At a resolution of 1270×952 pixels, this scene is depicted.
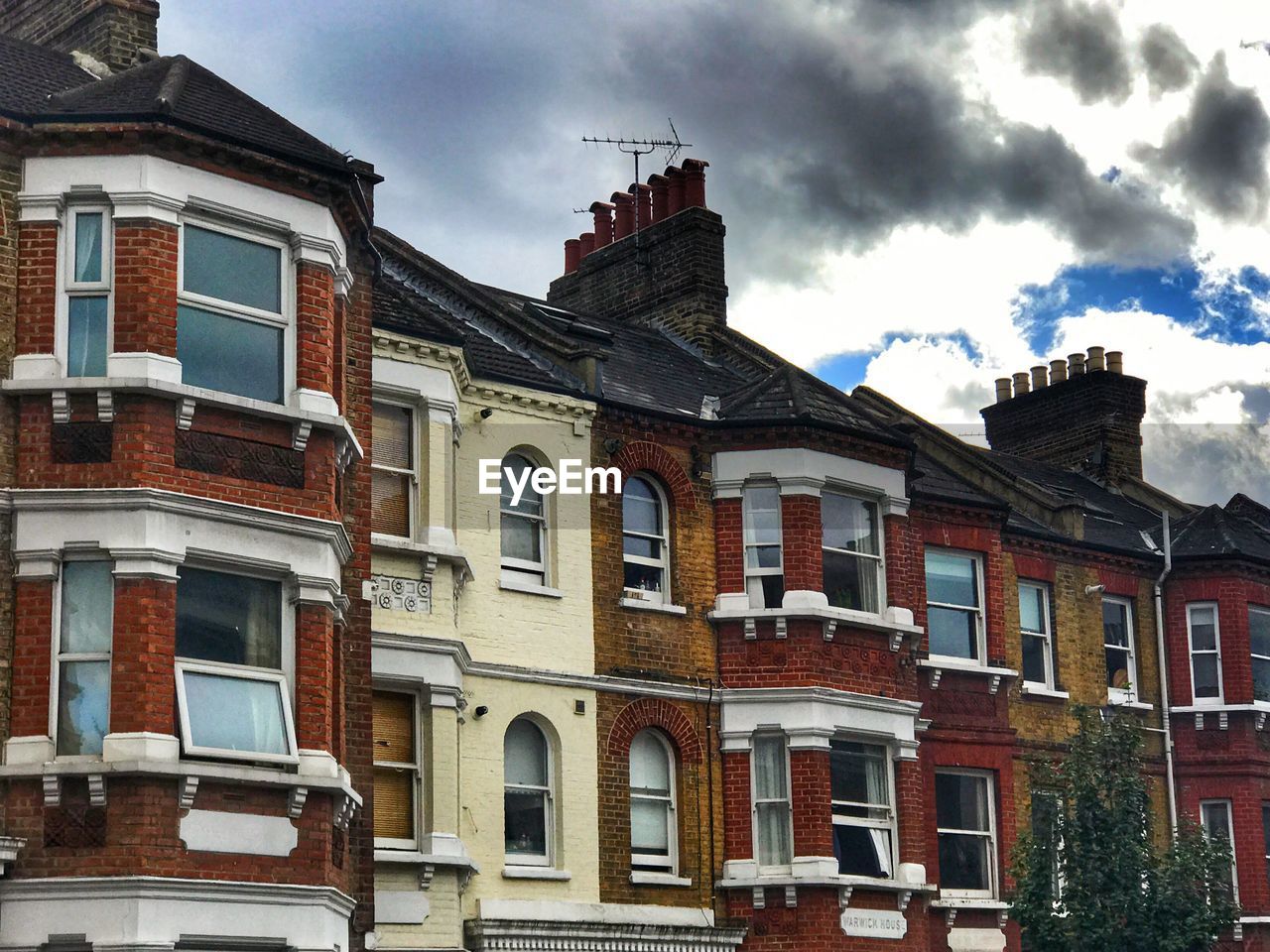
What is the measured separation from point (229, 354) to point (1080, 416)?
25.4m

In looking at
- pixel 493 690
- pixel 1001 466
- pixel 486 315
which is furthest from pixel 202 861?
pixel 1001 466

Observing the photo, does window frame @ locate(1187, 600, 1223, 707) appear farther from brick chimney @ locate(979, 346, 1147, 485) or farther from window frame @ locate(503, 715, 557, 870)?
window frame @ locate(503, 715, 557, 870)

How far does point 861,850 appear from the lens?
27.9m

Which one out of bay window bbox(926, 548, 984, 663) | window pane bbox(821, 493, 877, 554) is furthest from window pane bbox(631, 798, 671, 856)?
bay window bbox(926, 548, 984, 663)

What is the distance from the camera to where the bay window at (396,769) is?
2377 cm

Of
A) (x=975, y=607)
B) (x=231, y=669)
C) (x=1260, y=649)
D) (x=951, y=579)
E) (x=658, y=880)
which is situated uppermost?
(x=951, y=579)

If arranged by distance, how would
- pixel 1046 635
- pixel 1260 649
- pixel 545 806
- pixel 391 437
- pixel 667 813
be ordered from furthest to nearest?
1. pixel 1260 649
2. pixel 1046 635
3. pixel 667 813
4. pixel 545 806
5. pixel 391 437

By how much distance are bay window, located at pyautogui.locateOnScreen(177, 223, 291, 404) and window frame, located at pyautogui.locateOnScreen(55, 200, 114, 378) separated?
25.9 inches

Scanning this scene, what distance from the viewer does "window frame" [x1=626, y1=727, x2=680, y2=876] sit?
26969 millimetres

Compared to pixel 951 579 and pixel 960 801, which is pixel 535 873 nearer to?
pixel 960 801

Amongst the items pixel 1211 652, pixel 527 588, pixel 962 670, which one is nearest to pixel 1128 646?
pixel 1211 652

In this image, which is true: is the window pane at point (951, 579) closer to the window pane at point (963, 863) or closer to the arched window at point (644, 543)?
the window pane at point (963, 863)

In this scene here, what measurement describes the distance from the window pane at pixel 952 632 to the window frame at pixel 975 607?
0.11ft

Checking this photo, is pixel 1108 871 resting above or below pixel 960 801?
below
